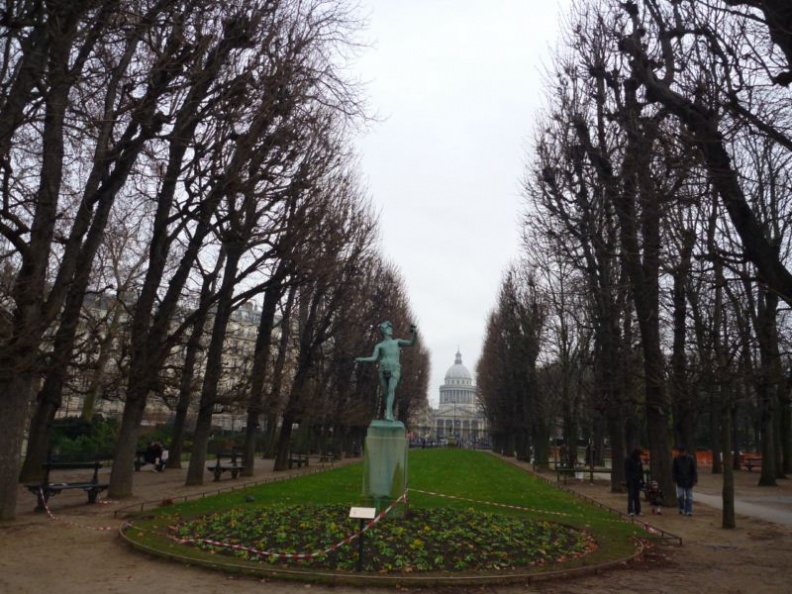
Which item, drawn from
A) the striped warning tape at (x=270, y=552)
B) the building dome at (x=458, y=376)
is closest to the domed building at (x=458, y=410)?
the building dome at (x=458, y=376)

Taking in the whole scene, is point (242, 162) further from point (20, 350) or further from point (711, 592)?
point (711, 592)

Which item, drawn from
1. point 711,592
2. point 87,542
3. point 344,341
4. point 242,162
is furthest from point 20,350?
point 344,341

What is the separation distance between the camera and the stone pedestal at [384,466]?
1350 centimetres

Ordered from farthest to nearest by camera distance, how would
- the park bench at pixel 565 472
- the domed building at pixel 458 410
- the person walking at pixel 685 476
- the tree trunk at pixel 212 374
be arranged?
the domed building at pixel 458 410, the park bench at pixel 565 472, the tree trunk at pixel 212 374, the person walking at pixel 685 476

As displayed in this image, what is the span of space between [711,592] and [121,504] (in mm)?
12803

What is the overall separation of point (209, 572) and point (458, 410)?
504 ft

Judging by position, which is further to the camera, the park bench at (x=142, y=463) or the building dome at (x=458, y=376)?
the building dome at (x=458, y=376)

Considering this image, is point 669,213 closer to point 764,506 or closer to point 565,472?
point 764,506

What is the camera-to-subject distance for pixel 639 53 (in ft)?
37.2

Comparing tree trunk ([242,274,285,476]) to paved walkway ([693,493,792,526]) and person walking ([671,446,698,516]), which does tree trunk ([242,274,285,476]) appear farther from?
paved walkway ([693,493,792,526])

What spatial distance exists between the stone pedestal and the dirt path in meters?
4.59

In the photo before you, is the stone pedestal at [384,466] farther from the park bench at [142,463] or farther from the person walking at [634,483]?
the park bench at [142,463]

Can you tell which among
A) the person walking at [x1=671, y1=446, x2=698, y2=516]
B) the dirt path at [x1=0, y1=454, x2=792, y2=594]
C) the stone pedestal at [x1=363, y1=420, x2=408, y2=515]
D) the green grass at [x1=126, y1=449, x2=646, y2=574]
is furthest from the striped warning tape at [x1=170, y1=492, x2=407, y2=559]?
the person walking at [x1=671, y1=446, x2=698, y2=516]

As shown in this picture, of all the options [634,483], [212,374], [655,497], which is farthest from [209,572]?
[212,374]
